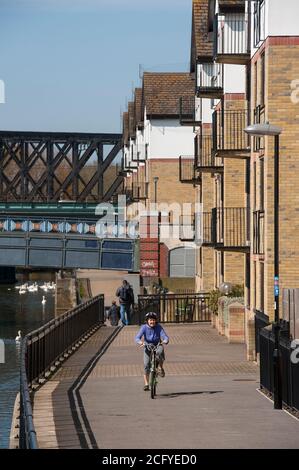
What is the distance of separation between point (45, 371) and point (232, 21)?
1459 centimetres

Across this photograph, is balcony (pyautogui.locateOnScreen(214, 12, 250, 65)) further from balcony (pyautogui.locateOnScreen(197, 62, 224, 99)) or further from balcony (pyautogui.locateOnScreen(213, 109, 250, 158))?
balcony (pyautogui.locateOnScreen(197, 62, 224, 99))

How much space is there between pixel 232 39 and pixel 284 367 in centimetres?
1732

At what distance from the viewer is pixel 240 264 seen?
4169cm

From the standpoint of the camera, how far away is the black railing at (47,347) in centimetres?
1906

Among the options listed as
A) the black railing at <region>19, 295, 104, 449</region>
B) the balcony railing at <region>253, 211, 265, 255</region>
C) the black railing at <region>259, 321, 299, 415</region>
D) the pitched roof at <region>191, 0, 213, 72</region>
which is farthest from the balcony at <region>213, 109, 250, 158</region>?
the black railing at <region>259, 321, 299, 415</region>

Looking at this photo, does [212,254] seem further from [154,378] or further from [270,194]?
[154,378]

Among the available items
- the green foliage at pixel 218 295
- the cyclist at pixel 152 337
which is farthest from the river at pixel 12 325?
the green foliage at pixel 218 295

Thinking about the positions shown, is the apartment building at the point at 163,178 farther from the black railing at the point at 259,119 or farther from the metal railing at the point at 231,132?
the black railing at the point at 259,119

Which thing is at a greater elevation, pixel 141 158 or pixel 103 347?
pixel 141 158

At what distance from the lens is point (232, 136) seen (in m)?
38.1

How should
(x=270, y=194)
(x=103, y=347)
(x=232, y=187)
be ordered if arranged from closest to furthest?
(x=270, y=194) → (x=103, y=347) → (x=232, y=187)
